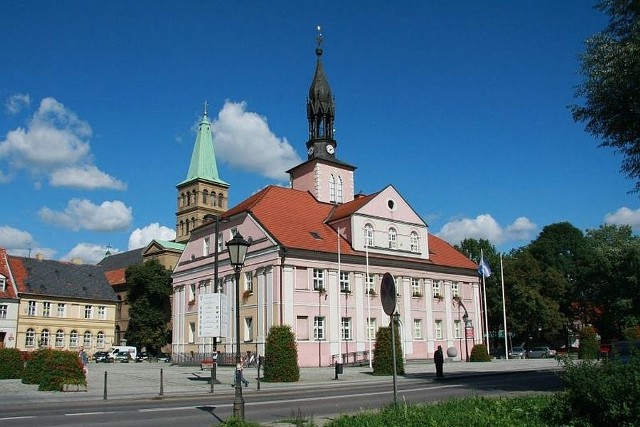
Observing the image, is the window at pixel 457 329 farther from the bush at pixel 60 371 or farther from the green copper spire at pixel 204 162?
the green copper spire at pixel 204 162

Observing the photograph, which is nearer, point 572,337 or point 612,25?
point 612,25

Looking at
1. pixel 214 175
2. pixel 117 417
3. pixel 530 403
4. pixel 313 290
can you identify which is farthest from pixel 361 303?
pixel 214 175

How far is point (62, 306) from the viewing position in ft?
243

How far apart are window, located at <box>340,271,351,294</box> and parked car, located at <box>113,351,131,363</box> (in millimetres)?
32607

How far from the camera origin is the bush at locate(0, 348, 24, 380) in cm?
3225

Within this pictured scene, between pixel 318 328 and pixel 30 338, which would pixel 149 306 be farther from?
pixel 318 328

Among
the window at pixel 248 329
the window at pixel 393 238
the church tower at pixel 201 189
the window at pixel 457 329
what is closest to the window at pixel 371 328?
the window at pixel 393 238

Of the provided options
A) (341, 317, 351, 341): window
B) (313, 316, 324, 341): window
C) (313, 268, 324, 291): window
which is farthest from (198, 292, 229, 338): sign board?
(341, 317, 351, 341): window

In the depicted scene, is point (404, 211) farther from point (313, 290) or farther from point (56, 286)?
point (56, 286)

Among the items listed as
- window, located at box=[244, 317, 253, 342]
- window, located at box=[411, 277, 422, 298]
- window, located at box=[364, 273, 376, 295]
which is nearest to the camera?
window, located at box=[244, 317, 253, 342]

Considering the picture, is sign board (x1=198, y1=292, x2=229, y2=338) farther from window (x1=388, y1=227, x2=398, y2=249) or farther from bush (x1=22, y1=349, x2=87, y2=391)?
window (x1=388, y1=227, x2=398, y2=249)

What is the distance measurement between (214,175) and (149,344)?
42.2m

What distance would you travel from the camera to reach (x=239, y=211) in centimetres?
4928

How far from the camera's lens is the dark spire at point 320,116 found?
2317 inches
